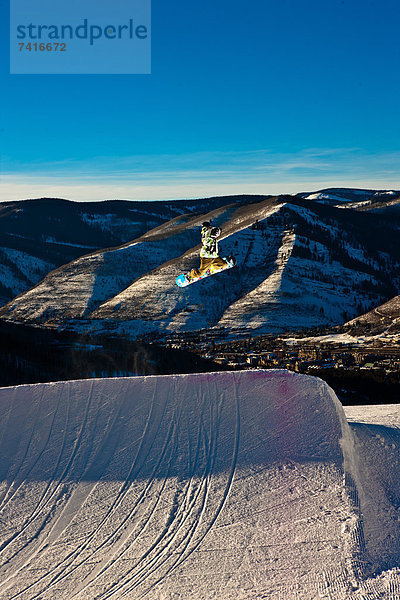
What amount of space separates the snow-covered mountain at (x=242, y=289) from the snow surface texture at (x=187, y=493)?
104742 mm

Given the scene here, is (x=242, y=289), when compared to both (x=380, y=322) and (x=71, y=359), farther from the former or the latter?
(x=71, y=359)

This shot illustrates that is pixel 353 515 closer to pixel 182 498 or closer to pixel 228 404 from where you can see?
pixel 182 498

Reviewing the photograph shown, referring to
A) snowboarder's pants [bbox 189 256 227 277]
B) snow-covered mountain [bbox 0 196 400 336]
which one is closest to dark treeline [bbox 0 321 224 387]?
snowboarder's pants [bbox 189 256 227 277]

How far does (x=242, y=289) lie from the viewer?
157m

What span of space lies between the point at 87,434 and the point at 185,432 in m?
4.46

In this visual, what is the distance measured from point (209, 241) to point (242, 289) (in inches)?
5345

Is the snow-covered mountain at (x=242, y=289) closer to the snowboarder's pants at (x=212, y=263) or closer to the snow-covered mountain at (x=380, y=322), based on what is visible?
the snow-covered mountain at (x=380, y=322)

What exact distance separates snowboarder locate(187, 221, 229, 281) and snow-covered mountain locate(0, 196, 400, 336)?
108 meters

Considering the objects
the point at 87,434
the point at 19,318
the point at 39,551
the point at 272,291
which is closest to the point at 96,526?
the point at 39,551

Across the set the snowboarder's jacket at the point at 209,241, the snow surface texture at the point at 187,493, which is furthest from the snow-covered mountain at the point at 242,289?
the snowboarder's jacket at the point at 209,241

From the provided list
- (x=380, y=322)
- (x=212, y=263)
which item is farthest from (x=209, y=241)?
(x=380, y=322)

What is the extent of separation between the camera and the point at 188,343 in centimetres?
11638

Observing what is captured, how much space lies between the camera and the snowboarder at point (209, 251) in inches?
838

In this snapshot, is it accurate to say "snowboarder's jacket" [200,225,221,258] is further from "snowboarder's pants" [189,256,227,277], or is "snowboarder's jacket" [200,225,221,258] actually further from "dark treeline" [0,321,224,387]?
"dark treeline" [0,321,224,387]
